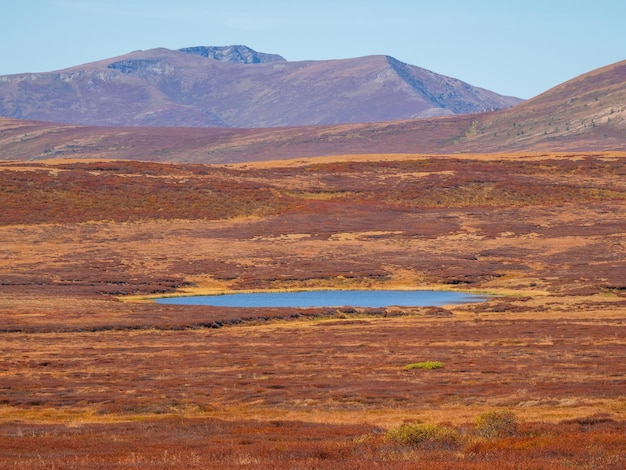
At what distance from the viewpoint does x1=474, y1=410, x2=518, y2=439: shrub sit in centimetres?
2097

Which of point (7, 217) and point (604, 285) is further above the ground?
point (7, 217)

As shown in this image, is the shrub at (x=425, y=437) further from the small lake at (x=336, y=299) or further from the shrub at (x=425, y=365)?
the small lake at (x=336, y=299)

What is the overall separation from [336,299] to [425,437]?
53.2 m

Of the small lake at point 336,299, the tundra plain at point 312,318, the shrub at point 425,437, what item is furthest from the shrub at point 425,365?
the small lake at point 336,299

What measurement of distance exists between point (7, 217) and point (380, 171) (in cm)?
5893

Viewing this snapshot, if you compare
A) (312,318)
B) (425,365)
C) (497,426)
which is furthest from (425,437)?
(312,318)

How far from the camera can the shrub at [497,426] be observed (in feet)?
68.8

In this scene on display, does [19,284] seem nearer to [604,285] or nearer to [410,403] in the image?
[604,285]

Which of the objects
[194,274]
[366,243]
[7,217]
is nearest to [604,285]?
[366,243]

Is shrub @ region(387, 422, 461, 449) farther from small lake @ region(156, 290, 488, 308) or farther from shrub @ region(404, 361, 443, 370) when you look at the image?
small lake @ region(156, 290, 488, 308)

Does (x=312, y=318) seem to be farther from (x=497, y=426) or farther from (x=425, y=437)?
(x=425, y=437)

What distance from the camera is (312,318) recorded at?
2415 inches

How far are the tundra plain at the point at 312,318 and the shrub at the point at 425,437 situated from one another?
0.06 m

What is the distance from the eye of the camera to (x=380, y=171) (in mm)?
141000
